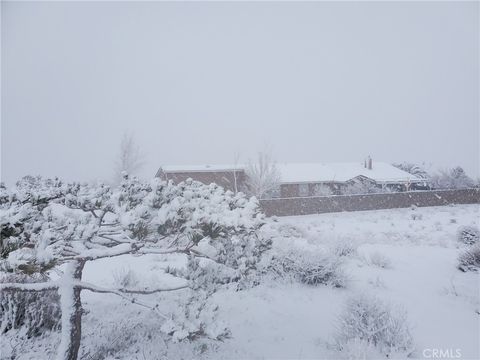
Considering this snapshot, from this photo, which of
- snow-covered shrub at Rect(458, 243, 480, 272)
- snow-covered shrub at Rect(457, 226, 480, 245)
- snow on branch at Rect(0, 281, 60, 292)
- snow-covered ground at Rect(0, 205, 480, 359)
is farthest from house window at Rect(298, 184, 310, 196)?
snow on branch at Rect(0, 281, 60, 292)

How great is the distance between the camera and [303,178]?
1286 inches

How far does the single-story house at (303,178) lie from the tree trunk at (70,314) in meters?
27.0

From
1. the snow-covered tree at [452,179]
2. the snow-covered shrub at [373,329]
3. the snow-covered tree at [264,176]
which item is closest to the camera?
the snow-covered shrub at [373,329]

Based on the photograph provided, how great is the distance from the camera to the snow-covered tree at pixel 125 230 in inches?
96.7

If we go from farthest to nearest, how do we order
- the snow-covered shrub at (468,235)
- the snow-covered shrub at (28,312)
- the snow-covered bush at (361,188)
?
the snow-covered bush at (361,188), the snow-covered shrub at (468,235), the snow-covered shrub at (28,312)

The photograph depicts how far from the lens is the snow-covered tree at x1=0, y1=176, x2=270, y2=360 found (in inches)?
96.7

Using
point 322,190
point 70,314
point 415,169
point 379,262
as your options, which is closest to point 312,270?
point 379,262

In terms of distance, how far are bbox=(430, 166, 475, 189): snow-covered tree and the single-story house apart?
19.8 feet

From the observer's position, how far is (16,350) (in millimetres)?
3523

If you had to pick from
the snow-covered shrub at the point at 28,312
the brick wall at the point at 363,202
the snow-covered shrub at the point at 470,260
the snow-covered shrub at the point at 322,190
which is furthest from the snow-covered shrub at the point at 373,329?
the snow-covered shrub at the point at 322,190

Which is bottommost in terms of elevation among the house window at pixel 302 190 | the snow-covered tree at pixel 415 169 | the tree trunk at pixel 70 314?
the tree trunk at pixel 70 314

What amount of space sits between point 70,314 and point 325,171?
34603 mm

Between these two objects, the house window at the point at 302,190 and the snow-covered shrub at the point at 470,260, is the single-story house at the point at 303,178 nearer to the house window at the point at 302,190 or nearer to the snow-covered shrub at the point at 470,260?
the house window at the point at 302,190

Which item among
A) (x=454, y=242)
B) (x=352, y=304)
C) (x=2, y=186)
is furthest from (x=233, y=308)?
(x=454, y=242)
